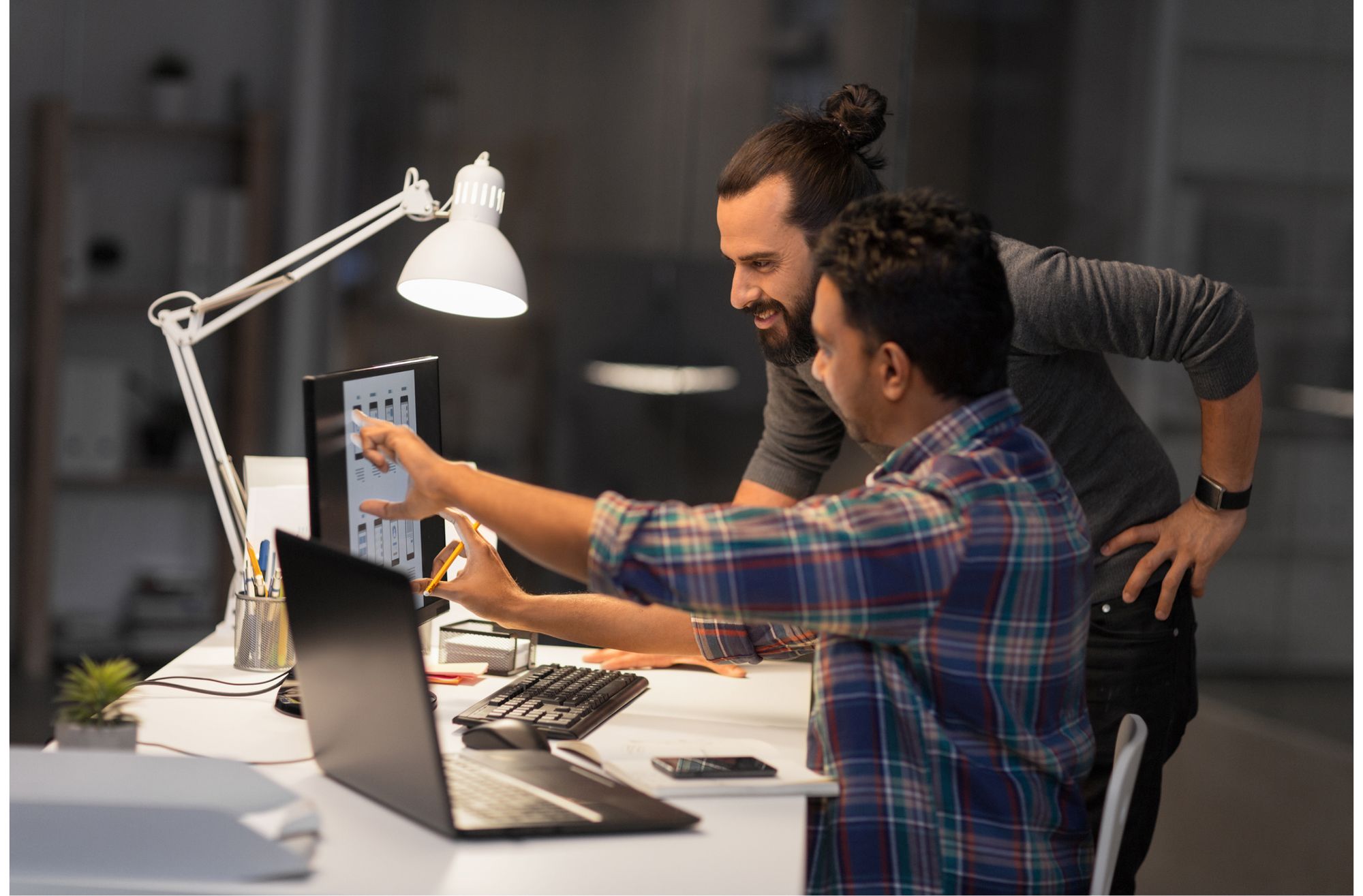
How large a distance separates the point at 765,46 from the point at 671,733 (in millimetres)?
2690


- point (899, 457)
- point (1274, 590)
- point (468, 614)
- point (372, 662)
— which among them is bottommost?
point (1274, 590)

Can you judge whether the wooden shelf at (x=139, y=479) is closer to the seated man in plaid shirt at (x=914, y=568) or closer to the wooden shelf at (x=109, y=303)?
the wooden shelf at (x=109, y=303)

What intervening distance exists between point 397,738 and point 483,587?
434 mm

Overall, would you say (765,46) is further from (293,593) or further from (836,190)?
(293,593)

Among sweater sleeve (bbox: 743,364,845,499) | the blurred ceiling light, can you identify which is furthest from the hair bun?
the blurred ceiling light

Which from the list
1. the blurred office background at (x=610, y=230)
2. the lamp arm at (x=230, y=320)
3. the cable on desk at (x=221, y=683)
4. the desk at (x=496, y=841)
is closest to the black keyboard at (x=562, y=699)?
the desk at (x=496, y=841)

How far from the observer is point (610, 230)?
3.71m

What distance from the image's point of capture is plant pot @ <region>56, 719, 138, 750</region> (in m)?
1.12

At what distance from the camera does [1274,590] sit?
3.31m

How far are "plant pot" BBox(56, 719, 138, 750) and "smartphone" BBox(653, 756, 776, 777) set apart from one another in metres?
0.49

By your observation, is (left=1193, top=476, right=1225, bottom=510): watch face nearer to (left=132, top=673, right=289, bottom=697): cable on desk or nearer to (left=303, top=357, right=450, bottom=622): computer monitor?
(left=303, top=357, right=450, bottom=622): computer monitor

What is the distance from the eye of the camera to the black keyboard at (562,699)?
1416 mm

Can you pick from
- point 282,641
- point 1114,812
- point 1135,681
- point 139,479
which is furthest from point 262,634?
point 139,479

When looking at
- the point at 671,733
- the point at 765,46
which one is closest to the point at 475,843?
the point at 671,733
